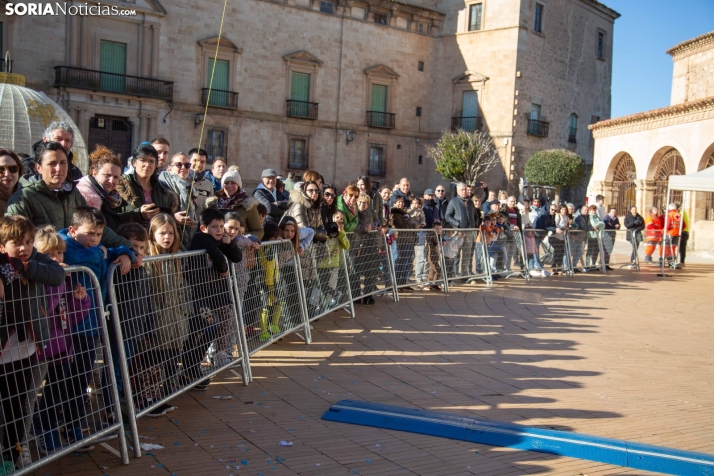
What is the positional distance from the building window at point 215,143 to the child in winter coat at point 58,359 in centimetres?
3159

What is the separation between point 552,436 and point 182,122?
32.0 metres

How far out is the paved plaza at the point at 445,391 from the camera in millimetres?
4480

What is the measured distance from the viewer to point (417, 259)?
11.9 meters

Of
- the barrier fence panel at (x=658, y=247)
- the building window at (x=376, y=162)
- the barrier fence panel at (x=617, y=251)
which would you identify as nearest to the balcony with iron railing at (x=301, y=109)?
the building window at (x=376, y=162)

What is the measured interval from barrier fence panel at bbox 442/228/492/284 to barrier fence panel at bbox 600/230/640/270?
18.7 feet

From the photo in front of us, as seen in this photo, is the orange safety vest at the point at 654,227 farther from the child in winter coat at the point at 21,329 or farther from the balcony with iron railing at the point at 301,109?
the balcony with iron railing at the point at 301,109

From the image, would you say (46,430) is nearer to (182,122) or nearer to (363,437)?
(363,437)

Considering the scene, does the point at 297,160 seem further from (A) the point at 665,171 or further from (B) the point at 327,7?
(A) the point at 665,171

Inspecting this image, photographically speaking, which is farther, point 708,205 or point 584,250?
point 708,205

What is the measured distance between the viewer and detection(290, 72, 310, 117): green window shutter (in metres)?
37.8

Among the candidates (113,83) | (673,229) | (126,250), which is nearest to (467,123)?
(113,83)

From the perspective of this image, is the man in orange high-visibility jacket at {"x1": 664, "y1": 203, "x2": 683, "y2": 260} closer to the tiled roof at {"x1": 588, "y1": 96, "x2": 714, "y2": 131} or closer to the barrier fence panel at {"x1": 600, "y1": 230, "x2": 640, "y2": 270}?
the barrier fence panel at {"x1": 600, "y1": 230, "x2": 640, "y2": 270}

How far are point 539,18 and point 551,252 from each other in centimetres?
2847

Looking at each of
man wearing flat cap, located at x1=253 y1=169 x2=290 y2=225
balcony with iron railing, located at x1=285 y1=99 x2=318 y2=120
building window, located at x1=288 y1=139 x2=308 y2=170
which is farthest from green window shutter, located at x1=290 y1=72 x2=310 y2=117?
man wearing flat cap, located at x1=253 y1=169 x2=290 y2=225
